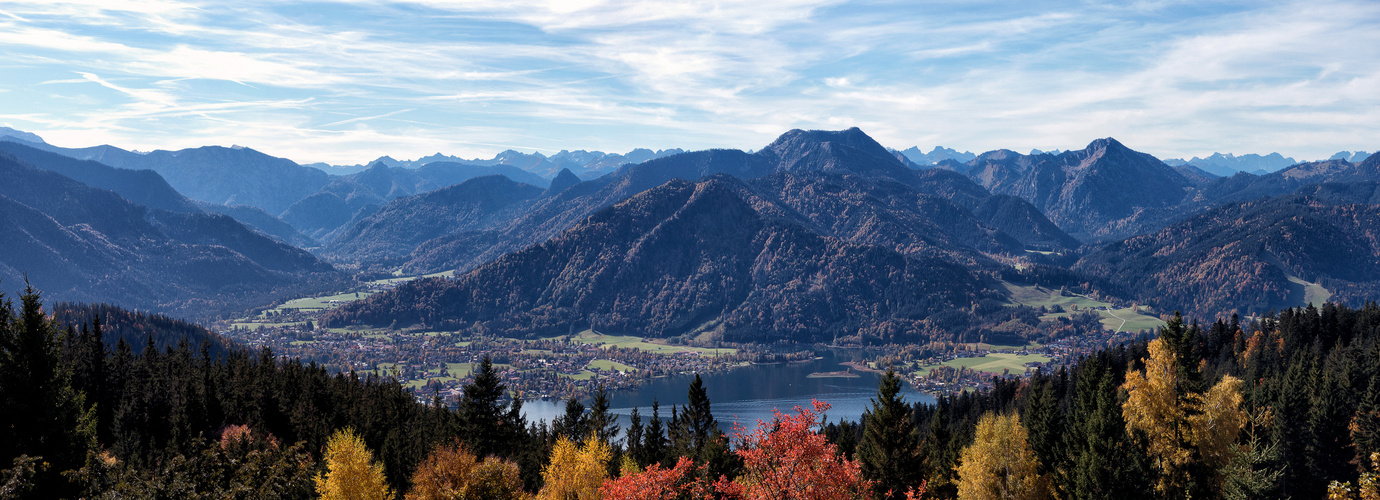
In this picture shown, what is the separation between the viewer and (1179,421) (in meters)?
52.1

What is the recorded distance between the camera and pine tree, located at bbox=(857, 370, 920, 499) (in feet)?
177

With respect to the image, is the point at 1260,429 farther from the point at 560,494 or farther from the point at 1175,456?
the point at 560,494

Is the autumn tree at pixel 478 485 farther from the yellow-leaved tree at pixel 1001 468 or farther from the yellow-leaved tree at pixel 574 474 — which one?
the yellow-leaved tree at pixel 1001 468

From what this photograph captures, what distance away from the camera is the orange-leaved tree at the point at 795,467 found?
30.2 metres

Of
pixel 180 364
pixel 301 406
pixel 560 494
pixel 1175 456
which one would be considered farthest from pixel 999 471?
pixel 180 364

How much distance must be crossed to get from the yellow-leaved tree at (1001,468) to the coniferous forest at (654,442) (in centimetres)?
16

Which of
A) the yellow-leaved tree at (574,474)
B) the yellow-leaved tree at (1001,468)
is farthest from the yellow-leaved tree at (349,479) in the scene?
the yellow-leaved tree at (1001,468)

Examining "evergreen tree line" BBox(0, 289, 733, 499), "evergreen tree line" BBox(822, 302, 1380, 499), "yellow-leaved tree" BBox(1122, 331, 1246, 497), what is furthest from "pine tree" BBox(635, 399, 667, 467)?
"yellow-leaved tree" BBox(1122, 331, 1246, 497)

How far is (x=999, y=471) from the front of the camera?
5838cm

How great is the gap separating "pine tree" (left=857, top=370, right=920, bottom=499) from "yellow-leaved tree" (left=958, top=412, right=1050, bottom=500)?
4.94m

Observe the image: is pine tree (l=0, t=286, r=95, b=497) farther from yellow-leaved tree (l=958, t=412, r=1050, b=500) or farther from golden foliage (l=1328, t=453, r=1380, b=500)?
yellow-leaved tree (l=958, t=412, r=1050, b=500)

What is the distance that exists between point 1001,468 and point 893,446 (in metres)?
9.70

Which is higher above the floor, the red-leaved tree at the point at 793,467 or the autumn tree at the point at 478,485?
the red-leaved tree at the point at 793,467

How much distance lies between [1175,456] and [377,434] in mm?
74343
